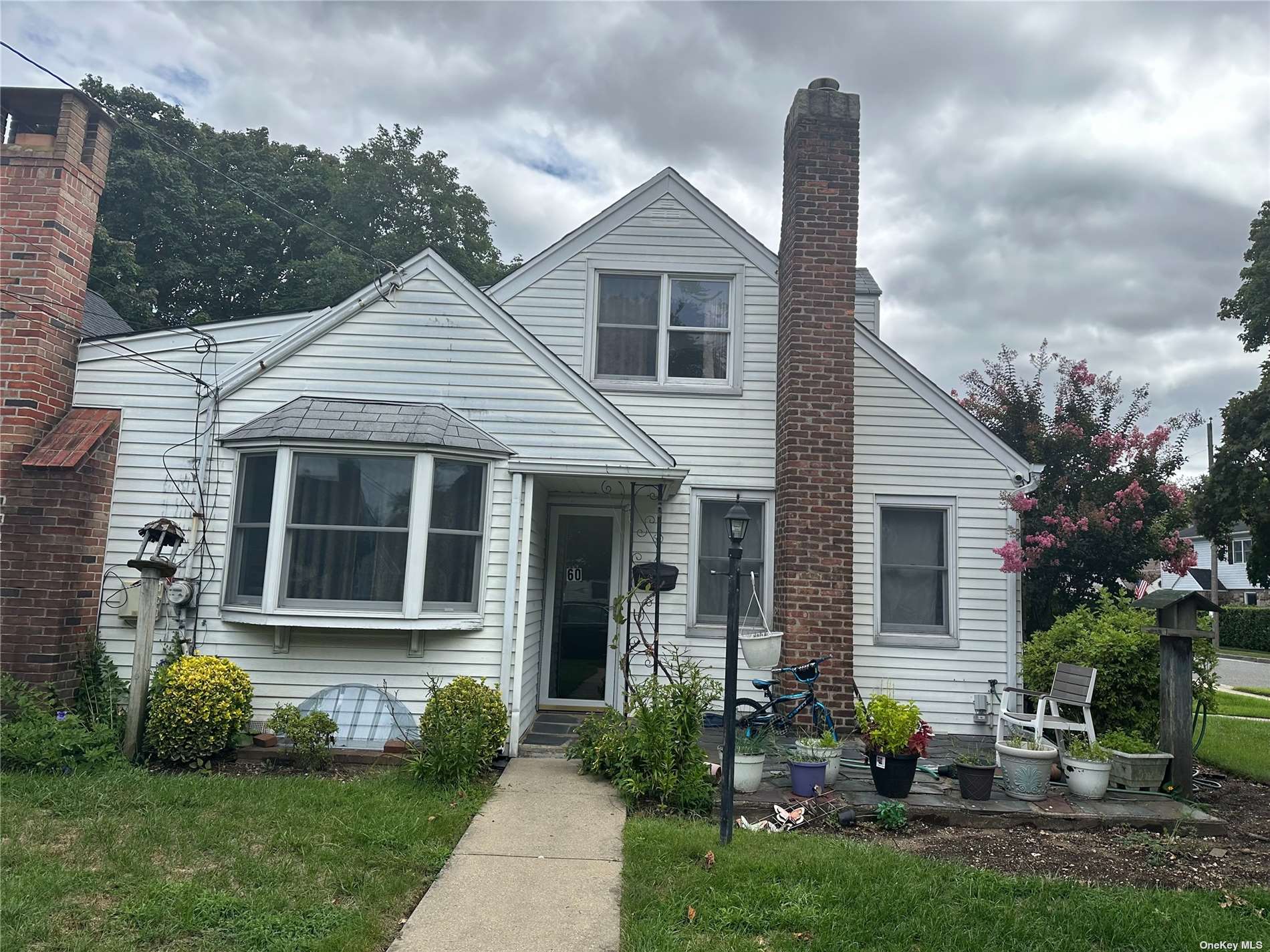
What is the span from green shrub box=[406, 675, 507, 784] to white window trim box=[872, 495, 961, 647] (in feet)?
15.3

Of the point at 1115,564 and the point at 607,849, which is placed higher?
the point at 1115,564

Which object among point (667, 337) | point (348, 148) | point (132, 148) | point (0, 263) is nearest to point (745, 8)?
point (667, 337)

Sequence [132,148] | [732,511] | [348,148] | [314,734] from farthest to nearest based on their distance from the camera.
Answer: [348,148], [132,148], [314,734], [732,511]

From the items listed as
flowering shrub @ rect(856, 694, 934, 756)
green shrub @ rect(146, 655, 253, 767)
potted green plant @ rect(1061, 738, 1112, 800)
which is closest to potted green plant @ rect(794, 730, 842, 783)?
flowering shrub @ rect(856, 694, 934, 756)

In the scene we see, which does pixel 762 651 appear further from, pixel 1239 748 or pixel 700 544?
pixel 1239 748

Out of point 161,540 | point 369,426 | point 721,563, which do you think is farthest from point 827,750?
point 161,540

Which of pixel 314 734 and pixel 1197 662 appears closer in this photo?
pixel 314 734

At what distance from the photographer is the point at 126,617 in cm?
716

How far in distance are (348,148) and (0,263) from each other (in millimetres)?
27288

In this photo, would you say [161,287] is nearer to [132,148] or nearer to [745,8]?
[132,148]

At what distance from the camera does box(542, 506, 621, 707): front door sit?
29.7 ft

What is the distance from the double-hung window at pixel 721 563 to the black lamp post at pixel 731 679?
12.0 feet

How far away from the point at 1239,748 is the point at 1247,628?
27860 millimetres

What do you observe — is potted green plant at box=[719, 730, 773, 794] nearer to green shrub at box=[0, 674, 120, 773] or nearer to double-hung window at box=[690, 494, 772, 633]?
double-hung window at box=[690, 494, 772, 633]
